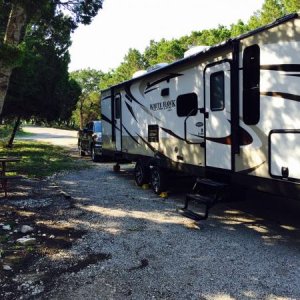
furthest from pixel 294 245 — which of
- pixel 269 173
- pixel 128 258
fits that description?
pixel 128 258

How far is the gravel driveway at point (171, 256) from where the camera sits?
15.7 ft

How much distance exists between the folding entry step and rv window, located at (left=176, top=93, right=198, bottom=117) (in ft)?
4.96

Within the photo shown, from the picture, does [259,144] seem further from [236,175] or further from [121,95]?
[121,95]

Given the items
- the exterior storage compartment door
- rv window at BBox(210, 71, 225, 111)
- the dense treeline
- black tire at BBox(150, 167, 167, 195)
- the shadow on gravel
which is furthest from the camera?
the dense treeline

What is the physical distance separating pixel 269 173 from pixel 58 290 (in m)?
3.38

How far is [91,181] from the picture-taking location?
1303 centimetres

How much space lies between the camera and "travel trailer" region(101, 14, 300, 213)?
227 inches

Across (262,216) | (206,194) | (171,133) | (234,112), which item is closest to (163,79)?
(171,133)

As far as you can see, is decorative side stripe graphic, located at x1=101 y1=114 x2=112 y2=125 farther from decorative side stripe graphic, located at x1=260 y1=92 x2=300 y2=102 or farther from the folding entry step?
decorative side stripe graphic, located at x1=260 y1=92 x2=300 y2=102

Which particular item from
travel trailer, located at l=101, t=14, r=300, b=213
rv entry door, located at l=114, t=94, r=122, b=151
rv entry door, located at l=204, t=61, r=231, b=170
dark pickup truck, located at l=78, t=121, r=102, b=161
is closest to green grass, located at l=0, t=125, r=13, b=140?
dark pickup truck, located at l=78, t=121, r=102, b=161

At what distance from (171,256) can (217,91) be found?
311 centimetres

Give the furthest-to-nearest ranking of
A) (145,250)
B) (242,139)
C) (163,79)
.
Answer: (163,79)
(242,139)
(145,250)

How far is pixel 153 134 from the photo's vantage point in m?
10.8

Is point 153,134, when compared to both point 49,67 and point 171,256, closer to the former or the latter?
point 171,256
